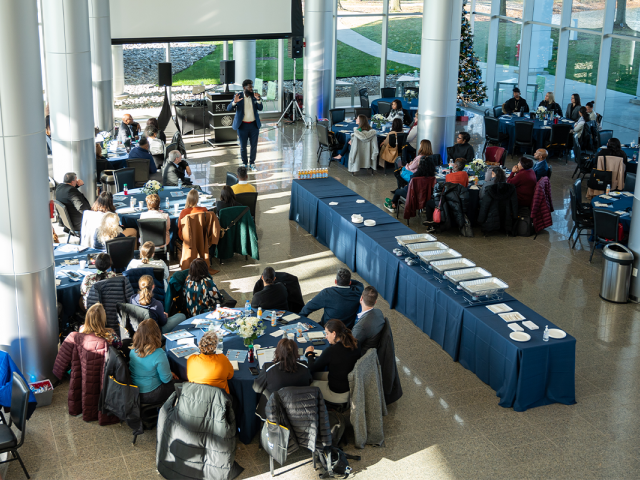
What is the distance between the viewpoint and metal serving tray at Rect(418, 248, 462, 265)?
8.33 m

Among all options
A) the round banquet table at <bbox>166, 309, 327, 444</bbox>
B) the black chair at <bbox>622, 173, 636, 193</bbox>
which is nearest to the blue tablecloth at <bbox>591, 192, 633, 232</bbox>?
the black chair at <bbox>622, 173, 636, 193</bbox>

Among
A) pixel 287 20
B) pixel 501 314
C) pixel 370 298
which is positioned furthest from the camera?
pixel 287 20

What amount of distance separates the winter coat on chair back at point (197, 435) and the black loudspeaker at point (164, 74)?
12.4 m

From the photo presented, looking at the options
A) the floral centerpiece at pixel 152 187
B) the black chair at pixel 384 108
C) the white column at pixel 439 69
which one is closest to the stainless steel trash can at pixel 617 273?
the white column at pixel 439 69

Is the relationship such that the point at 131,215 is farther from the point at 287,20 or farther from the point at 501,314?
the point at 287,20

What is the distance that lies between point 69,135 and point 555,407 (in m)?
8.19

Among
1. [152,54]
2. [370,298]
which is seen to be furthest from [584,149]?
[152,54]

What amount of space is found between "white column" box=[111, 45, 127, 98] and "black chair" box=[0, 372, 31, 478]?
14.5 metres

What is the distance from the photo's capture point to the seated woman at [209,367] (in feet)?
19.1

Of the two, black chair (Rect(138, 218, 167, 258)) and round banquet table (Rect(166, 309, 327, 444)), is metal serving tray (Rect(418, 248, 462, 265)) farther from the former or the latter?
black chair (Rect(138, 218, 167, 258))

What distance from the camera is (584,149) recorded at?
15.0 metres

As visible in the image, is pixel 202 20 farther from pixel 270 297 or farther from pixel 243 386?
pixel 243 386

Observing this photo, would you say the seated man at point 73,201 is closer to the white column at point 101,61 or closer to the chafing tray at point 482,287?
the white column at point 101,61

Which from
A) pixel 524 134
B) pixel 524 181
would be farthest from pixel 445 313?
pixel 524 134
